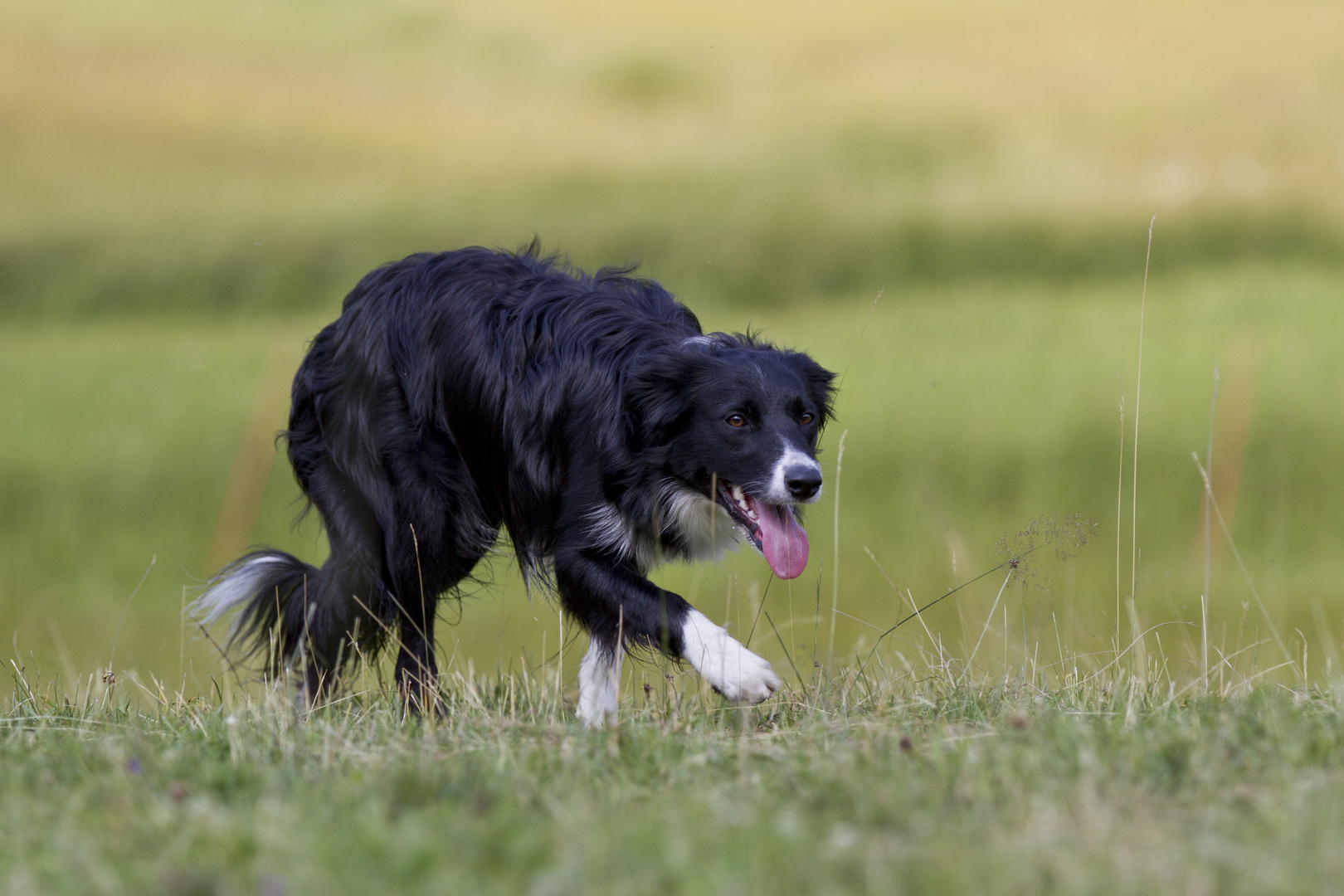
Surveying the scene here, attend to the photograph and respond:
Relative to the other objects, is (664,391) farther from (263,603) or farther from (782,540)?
(263,603)

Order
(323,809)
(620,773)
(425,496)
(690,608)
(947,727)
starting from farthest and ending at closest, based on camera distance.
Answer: (425,496)
(690,608)
(947,727)
(620,773)
(323,809)

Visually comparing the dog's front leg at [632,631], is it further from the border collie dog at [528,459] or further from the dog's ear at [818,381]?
the dog's ear at [818,381]

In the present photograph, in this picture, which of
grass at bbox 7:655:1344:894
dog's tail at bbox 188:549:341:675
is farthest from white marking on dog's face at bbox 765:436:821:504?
dog's tail at bbox 188:549:341:675

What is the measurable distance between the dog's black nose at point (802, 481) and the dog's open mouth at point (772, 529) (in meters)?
0.14

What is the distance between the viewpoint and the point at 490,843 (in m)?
2.35

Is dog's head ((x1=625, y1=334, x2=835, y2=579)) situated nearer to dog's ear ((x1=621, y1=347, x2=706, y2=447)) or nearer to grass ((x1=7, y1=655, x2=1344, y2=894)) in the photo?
dog's ear ((x1=621, y1=347, x2=706, y2=447))

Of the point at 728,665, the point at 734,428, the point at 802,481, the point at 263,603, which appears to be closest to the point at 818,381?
the point at 734,428

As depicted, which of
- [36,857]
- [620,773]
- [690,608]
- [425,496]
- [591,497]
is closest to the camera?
[36,857]

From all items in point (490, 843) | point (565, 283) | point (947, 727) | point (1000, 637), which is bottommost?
point (1000, 637)

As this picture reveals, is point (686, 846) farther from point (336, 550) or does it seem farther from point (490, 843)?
point (336, 550)

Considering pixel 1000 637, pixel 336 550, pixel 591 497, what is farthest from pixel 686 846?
pixel 336 550

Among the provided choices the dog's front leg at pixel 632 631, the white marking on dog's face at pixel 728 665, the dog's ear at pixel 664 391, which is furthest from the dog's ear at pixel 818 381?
the white marking on dog's face at pixel 728 665

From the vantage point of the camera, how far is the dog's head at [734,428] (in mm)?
4480

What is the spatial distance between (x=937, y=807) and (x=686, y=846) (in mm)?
615
